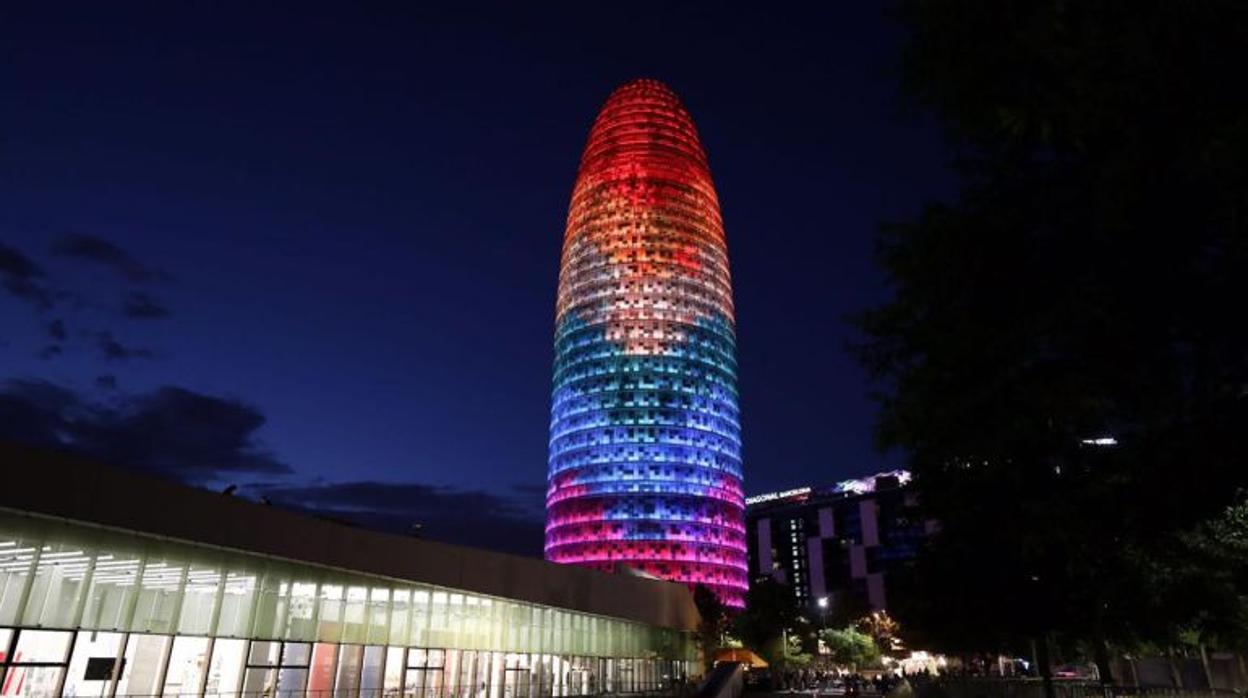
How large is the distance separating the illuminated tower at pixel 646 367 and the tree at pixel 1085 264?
10506 cm

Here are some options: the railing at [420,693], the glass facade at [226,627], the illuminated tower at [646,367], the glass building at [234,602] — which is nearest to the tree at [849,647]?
the illuminated tower at [646,367]

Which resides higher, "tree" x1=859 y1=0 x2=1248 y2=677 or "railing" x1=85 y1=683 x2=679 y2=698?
"tree" x1=859 y1=0 x2=1248 y2=677

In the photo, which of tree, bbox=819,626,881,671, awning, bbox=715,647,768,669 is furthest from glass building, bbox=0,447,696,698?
tree, bbox=819,626,881,671

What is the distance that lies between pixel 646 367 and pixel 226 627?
3858 inches

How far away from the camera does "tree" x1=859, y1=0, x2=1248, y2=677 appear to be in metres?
7.94

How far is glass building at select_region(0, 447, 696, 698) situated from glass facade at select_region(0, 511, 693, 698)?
0.05 m

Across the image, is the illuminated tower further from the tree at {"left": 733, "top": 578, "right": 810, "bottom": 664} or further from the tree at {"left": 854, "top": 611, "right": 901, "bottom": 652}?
the tree at {"left": 733, "top": 578, "right": 810, "bottom": 664}

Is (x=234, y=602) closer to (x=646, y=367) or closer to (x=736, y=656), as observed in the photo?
(x=736, y=656)

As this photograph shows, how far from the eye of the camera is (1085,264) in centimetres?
962

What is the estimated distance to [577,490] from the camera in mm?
120562

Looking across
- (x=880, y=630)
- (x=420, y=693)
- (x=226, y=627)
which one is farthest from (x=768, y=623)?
(x=226, y=627)

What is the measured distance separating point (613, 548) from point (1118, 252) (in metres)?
109

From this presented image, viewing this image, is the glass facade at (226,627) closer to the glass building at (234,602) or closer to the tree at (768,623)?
the glass building at (234,602)

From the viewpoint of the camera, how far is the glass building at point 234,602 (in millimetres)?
21859
